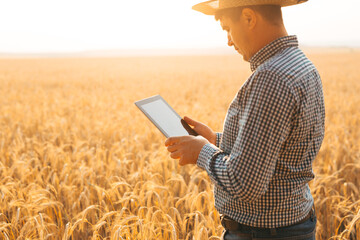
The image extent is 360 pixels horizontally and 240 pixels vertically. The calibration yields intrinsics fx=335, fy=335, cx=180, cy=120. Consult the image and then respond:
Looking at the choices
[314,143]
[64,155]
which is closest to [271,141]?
[314,143]

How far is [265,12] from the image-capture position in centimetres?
110

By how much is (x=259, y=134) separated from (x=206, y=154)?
21 centimetres

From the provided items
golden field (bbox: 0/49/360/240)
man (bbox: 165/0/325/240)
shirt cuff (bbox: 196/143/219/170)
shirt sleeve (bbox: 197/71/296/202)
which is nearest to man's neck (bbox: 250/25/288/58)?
man (bbox: 165/0/325/240)

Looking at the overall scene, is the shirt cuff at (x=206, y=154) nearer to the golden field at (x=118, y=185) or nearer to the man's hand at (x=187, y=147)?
the man's hand at (x=187, y=147)

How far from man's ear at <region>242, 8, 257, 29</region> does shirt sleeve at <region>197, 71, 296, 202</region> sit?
0.62 feet

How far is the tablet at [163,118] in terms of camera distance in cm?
145

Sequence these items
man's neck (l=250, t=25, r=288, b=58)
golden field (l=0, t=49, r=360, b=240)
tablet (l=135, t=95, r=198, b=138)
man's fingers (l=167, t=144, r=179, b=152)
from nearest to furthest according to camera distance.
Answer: man's neck (l=250, t=25, r=288, b=58)
man's fingers (l=167, t=144, r=179, b=152)
tablet (l=135, t=95, r=198, b=138)
golden field (l=0, t=49, r=360, b=240)

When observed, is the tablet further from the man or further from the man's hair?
the man's hair

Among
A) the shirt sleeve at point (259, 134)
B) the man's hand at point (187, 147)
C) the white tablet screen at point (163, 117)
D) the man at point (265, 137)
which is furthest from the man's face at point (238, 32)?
the white tablet screen at point (163, 117)

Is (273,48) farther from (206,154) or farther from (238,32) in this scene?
(206,154)

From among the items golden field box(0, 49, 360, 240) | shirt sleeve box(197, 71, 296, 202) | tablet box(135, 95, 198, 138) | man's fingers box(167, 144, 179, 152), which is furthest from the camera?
golden field box(0, 49, 360, 240)

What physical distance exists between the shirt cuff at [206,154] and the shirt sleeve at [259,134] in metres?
0.09

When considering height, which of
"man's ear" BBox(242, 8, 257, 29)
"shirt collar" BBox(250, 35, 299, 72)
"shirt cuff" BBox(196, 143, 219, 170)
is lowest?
"shirt cuff" BBox(196, 143, 219, 170)

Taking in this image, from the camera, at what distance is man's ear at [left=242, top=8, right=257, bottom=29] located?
108cm
